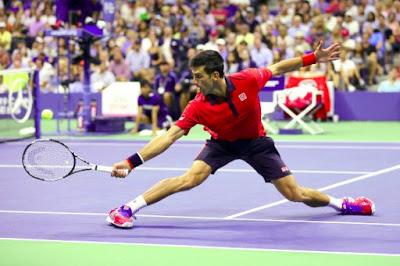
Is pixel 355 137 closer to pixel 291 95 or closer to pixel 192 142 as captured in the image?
pixel 291 95

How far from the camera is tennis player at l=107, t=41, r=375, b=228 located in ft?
30.8

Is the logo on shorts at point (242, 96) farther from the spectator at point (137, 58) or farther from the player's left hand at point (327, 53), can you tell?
the spectator at point (137, 58)

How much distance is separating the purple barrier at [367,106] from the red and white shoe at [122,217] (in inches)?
602

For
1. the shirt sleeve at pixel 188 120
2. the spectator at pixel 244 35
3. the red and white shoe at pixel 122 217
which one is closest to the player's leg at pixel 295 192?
the shirt sleeve at pixel 188 120

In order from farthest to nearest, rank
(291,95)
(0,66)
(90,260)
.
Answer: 1. (0,66)
2. (291,95)
3. (90,260)

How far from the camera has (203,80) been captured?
928 centimetres

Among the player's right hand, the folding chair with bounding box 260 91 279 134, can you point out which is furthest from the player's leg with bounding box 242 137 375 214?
the folding chair with bounding box 260 91 279 134

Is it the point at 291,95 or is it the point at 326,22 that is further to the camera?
the point at 326,22

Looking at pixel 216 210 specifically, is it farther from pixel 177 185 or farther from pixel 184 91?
pixel 184 91

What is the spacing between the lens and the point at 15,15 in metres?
29.7

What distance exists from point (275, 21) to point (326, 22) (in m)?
1.46

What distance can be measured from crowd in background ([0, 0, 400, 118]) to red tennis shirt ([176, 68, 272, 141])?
41.5 ft

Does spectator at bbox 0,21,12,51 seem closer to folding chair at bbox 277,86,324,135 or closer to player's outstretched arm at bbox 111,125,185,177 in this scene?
folding chair at bbox 277,86,324,135

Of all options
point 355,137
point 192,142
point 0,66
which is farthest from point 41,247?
point 0,66
